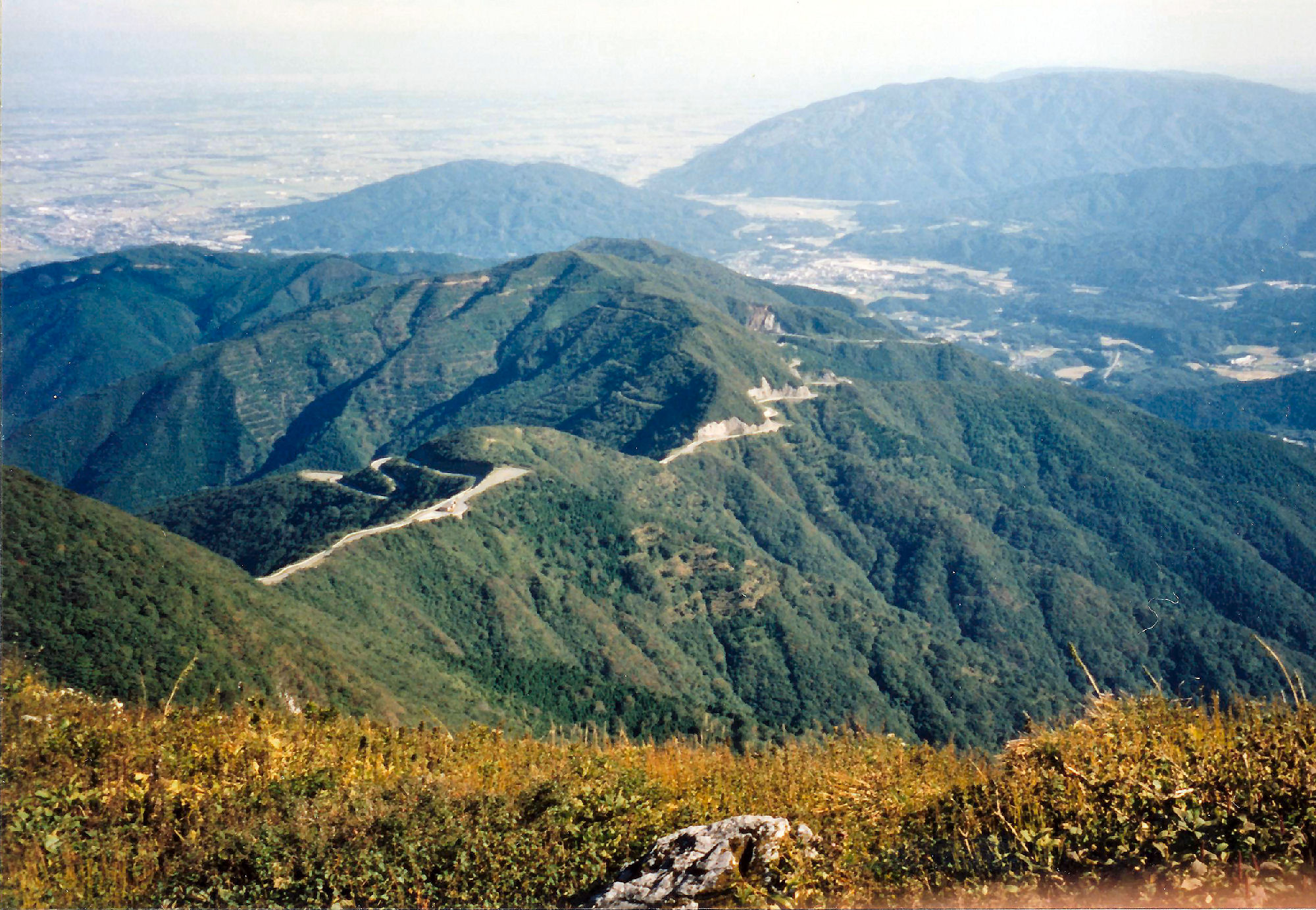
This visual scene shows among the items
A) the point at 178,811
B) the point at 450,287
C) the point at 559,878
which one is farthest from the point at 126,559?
the point at 450,287

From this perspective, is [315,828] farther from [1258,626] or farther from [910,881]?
[1258,626]

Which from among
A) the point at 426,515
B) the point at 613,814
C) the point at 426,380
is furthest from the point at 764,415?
the point at 613,814

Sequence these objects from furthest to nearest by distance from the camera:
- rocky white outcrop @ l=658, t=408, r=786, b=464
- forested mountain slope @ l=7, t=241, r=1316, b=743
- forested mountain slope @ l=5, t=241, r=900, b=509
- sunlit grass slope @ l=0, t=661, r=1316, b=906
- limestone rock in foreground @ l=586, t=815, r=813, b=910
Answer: forested mountain slope @ l=5, t=241, r=900, b=509 < rocky white outcrop @ l=658, t=408, r=786, b=464 < forested mountain slope @ l=7, t=241, r=1316, b=743 < limestone rock in foreground @ l=586, t=815, r=813, b=910 < sunlit grass slope @ l=0, t=661, r=1316, b=906

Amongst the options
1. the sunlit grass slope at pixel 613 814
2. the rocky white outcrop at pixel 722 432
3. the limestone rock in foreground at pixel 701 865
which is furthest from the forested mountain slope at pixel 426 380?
the limestone rock in foreground at pixel 701 865

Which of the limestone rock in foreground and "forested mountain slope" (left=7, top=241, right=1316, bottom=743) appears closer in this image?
the limestone rock in foreground

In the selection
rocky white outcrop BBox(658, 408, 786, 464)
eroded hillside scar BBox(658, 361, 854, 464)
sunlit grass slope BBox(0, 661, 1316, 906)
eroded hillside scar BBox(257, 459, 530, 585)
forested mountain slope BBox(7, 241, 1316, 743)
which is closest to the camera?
sunlit grass slope BBox(0, 661, 1316, 906)

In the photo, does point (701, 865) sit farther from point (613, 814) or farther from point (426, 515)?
point (426, 515)

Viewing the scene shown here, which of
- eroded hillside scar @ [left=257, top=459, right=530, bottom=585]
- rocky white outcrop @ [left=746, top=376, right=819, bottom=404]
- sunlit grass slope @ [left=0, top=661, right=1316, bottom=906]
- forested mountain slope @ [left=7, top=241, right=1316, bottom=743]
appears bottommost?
forested mountain slope @ [left=7, top=241, right=1316, bottom=743]

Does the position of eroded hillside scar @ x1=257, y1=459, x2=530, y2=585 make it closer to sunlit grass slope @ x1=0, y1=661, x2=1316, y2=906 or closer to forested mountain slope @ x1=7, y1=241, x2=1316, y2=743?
forested mountain slope @ x1=7, y1=241, x2=1316, y2=743

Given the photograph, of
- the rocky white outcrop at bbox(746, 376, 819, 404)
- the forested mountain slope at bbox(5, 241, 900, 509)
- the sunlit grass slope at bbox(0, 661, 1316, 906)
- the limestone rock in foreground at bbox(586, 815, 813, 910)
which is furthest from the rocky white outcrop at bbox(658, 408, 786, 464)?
the limestone rock in foreground at bbox(586, 815, 813, 910)
